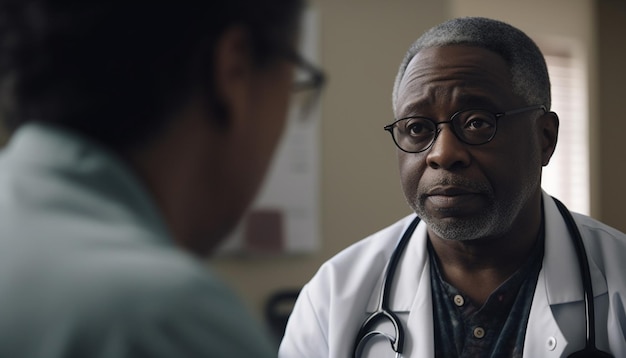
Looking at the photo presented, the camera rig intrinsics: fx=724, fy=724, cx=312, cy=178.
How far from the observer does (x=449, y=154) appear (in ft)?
3.76

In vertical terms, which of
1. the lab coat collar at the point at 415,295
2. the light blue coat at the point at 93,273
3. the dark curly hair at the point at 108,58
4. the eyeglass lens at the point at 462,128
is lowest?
the lab coat collar at the point at 415,295

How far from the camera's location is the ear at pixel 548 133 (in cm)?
125

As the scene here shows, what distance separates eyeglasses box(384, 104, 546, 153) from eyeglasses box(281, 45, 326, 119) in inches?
24.0

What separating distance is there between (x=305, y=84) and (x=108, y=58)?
0.57 ft

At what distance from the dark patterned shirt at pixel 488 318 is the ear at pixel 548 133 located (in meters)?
0.16

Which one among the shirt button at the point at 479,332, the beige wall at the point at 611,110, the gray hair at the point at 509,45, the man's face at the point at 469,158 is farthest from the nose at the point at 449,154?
the beige wall at the point at 611,110

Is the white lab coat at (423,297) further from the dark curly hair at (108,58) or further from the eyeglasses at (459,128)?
the dark curly hair at (108,58)

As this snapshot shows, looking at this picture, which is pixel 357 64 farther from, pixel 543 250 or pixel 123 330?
pixel 123 330

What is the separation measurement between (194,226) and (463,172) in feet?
2.30

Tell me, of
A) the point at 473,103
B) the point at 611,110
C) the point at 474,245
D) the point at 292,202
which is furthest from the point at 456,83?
the point at 611,110

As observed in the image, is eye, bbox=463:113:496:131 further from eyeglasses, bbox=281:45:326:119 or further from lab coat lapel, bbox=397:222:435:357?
Answer: eyeglasses, bbox=281:45:326:119

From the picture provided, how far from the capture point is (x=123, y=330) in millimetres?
368

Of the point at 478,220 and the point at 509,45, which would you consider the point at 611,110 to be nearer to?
the point at 509,45

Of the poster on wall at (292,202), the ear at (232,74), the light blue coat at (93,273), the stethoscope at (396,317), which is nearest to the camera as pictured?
the light blue coat at (93,273)
